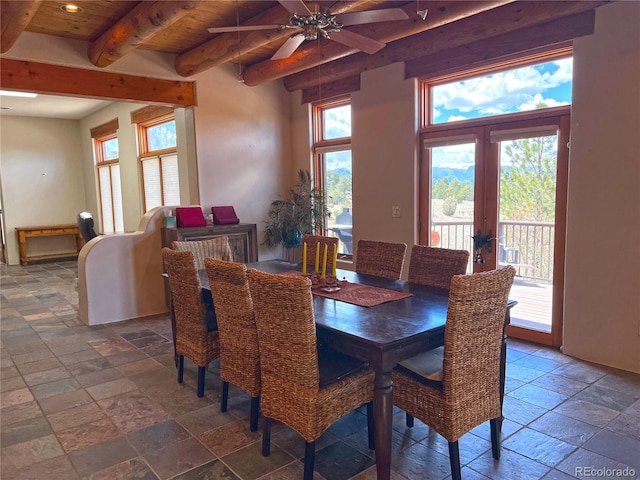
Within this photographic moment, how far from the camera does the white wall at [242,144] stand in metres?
5.54

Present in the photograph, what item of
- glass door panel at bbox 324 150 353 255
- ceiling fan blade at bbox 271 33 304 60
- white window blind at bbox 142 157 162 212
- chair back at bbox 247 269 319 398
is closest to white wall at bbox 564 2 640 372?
ceiling fan blade at bbox 271 33 304 60

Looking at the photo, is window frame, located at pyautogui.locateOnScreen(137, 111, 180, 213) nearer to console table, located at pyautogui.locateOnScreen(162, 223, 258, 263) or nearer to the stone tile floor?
console table, located at pyautogui.locateOnScreen(162, 223, 258, 263)

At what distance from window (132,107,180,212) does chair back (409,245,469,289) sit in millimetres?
4548

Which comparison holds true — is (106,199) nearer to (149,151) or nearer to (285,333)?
(149,151)

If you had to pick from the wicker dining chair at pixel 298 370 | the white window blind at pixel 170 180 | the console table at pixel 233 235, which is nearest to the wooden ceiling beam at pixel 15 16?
the console table at pixel 233 235

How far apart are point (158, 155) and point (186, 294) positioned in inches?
180

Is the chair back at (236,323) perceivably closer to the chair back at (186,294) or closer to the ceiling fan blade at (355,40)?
the chair back at (186,294)

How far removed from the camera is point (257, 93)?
19.7ft

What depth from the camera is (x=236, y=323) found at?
2.60 metres

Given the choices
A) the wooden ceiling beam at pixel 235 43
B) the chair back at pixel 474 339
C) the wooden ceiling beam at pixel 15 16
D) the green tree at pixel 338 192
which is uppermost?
the wooden ceiling beam at pixel 235 43

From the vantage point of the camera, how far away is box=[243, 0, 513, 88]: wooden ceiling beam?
137 inches

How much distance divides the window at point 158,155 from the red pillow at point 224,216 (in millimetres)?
1559

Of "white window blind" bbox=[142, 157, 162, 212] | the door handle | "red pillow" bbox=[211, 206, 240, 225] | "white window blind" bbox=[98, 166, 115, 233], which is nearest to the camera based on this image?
the door handle

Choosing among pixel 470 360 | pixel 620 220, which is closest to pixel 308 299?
pixel 470 360
